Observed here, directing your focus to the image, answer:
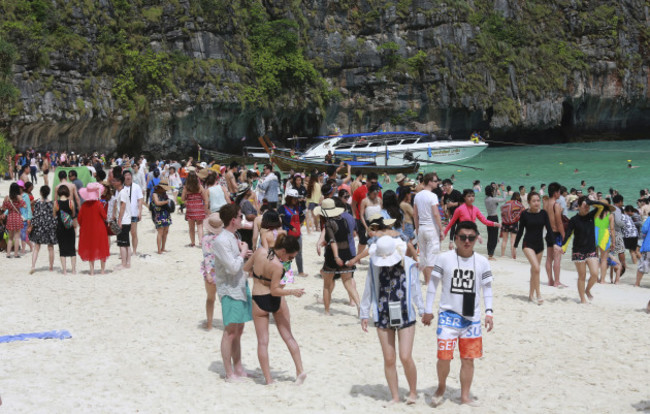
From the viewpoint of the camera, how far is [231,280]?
6.30 meters

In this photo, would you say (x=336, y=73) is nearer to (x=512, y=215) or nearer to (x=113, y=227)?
(x=512, y=215)

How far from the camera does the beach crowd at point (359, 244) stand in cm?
580

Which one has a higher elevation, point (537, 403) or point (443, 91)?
point (443, 91)

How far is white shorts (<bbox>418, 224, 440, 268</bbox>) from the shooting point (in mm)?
10289

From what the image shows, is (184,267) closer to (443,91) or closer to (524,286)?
(524,286)

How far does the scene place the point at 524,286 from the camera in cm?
1142

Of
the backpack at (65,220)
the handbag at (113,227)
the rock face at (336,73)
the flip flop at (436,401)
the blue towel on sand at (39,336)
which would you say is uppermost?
the rock face at (336,73)

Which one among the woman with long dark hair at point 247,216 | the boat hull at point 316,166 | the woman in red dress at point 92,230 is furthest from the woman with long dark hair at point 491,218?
the boat hull at point 316,166

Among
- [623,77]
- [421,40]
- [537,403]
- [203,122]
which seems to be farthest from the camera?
[623,77]

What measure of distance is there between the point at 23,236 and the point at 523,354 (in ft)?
35.0

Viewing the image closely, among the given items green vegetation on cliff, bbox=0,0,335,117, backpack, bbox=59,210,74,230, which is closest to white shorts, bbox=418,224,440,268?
backpack, bbox=59,210,74,230

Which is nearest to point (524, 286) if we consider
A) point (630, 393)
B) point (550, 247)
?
point (550, 247)

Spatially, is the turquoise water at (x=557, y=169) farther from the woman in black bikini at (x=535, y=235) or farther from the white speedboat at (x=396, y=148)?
the woman in black bikini at (x=535, y=235)

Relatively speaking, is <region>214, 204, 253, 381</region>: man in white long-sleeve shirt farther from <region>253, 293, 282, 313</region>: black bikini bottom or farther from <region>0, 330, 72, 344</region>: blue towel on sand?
<region>0, 330, 72, 344</region>: blue towel on sand
